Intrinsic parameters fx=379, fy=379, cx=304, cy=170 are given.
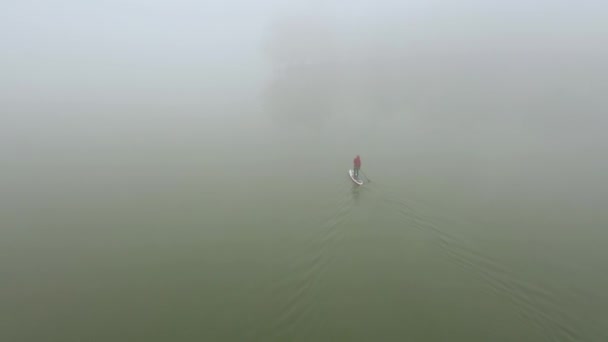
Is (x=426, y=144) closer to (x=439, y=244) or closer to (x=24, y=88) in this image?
(x=439, y=244)

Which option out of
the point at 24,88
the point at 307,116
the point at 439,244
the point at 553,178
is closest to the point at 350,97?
the point at 307,116

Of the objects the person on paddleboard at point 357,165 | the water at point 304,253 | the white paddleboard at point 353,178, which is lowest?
the water at point 304,253

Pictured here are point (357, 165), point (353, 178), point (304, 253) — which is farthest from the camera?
point (353, 178)

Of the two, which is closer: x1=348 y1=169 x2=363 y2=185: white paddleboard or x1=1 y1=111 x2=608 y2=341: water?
x1=1 y1=111 x2=608 y2=341: water

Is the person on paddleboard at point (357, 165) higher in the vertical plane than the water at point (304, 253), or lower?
higher

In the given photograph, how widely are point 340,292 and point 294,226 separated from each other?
217 cm

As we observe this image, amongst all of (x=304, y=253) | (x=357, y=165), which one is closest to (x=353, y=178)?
(x=357, y=165)

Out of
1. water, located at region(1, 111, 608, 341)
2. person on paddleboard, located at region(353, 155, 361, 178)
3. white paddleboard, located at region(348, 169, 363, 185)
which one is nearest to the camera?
water, located at region(1, 111, 608, 341)

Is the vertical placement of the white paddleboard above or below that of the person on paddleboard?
below

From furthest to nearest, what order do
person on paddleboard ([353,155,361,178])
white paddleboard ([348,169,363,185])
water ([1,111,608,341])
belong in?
white paddleboard ([348,169,363,185]), person on paddleboard ([353,155,361,178]), water ([1,111,608,341])

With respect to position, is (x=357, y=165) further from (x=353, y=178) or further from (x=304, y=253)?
(x=304, y=253)

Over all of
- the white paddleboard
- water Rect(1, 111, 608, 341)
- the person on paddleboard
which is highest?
the person on paddleboard

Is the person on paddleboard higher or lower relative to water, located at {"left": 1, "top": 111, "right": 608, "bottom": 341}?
higher

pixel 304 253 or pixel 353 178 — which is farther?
pixel 353 178
